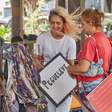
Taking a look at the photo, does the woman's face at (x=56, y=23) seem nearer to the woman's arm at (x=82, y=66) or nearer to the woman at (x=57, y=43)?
the woman at (x=57, y=43)

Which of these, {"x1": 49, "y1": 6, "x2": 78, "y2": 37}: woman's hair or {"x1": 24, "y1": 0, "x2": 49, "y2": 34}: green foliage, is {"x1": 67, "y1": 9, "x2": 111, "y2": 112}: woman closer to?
{"x1": 49, "y1": 6, "x2": 78, "y2": 37}: woman's hair

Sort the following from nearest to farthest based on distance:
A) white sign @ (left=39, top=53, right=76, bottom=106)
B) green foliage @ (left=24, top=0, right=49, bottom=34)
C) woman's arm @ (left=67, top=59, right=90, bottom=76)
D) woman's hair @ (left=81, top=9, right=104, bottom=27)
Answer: woman's arm @ (left=67, top=59, right=90, bottom=76) → woman's hair @ (left=81, top=9, right=104, bottom=27) → white sign @ (left=39, top=53, right=76, bottom=106) → green foliage @ (left=24, top=0, right=49, bottom=34)

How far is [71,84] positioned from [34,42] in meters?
0.64

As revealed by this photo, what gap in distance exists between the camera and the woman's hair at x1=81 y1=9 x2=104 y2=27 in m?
3.60

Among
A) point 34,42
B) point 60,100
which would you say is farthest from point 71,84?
point 34,42

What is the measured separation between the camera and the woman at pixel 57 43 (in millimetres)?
4387

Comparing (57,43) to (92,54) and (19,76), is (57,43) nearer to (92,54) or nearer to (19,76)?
(92,54)

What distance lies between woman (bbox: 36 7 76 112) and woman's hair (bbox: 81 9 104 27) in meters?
0.77

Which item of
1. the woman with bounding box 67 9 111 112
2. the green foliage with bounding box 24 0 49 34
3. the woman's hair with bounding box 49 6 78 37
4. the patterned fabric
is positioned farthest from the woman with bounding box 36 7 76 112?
the green foliage with bounding box 24 0 49 34

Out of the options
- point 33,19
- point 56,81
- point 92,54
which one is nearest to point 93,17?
point 92,54

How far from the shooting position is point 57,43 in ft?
14.5

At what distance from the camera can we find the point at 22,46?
3.41m

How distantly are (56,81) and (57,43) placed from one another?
43 cm

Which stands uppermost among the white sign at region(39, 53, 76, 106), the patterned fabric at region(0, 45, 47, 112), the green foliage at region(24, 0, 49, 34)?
the green foliage at region(24, 0, 49, 34)
